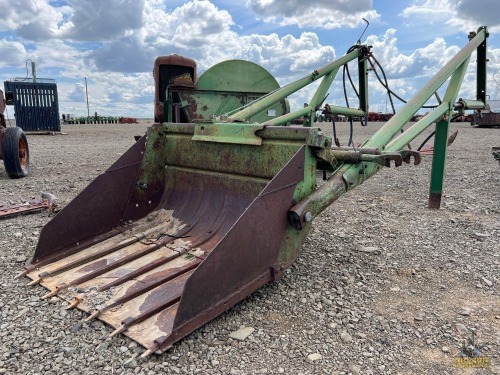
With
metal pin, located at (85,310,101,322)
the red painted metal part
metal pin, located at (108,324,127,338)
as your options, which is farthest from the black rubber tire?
metal pin, located at (108,324,127,338)

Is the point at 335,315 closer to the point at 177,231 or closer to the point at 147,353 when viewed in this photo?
the point at 147,353

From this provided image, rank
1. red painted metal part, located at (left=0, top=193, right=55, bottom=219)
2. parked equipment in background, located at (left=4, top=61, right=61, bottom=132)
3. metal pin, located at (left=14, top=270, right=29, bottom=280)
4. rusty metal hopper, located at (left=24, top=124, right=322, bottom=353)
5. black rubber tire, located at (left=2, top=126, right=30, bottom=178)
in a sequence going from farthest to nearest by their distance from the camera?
parked equipment in background, located at (left=4, top=61, right=61, bottom=132), black rubber tire, located at (left=2, top=126, right=30, bottom=178), red painted metal part, located at (left=0, top=193, right=55, bottom=219), metal pin, located at (left=14, top=270, right=29, bottom=280), rusty metal hopper, located at (left=24, top=124, right=322, bottom=353)

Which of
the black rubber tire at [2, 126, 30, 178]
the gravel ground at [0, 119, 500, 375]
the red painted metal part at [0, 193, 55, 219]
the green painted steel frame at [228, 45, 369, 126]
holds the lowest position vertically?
the gravel ground at [0, 119, 500, 375]

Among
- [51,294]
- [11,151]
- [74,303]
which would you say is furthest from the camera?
[11,151]

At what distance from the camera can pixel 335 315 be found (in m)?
2.65

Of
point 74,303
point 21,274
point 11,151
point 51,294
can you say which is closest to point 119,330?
point 74,303

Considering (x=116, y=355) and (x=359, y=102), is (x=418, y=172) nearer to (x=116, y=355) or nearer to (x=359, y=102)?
(x=359, y=102)

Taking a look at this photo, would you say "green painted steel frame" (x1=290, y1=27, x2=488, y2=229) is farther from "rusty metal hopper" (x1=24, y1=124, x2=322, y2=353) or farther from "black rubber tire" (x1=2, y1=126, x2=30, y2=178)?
"black rubber tire" (x1=2, y1=126, x2=30, y2=178)

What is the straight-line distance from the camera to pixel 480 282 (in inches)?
124

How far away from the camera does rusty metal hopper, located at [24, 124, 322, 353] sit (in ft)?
7.93

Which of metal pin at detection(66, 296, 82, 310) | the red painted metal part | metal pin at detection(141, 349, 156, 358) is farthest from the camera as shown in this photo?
the red painted metal part

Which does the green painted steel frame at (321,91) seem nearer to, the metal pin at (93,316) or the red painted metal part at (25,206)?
the metal pin at (93,316)

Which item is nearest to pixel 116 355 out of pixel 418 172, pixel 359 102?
pixel 359 102

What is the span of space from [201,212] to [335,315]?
1.47m
